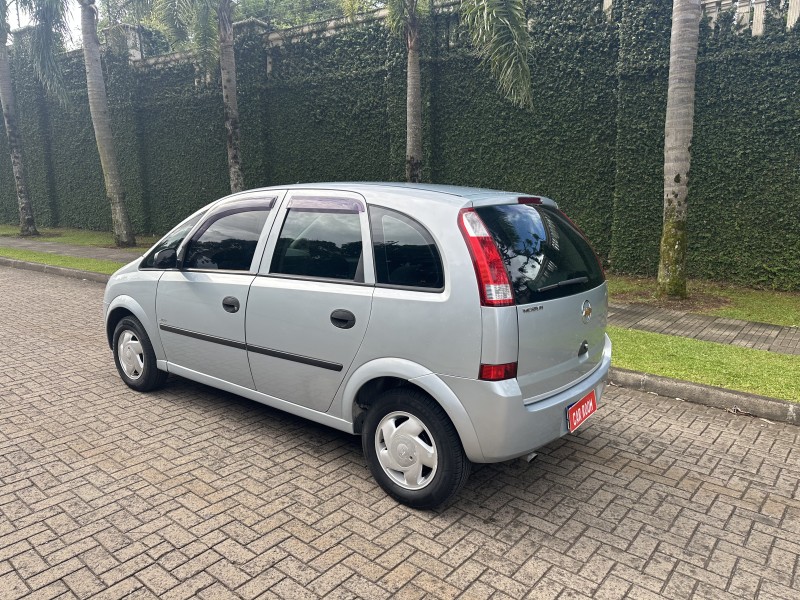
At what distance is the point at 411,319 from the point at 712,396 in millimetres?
3224

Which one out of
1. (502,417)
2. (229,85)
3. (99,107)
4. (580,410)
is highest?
(229,85)

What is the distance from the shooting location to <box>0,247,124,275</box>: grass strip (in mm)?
12111

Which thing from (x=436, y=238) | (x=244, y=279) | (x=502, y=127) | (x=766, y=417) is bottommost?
(x=766, y=417)

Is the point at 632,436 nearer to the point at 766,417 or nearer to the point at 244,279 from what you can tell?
the point at 766,417

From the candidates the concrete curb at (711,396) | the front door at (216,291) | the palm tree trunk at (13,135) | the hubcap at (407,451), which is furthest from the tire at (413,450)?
the palm tree trunk at (13,135)

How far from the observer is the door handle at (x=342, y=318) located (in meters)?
3.46

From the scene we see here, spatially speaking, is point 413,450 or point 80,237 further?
point 80,237

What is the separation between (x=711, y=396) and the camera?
16.4 feet

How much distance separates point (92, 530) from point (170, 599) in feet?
2.58

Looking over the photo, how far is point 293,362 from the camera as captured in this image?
380 cm

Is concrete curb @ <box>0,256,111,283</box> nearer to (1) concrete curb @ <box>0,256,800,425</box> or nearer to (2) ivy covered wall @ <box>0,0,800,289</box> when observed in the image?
(2) ivy covered wall @ <box>0,0,800,289</box>

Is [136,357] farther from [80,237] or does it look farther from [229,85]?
[80,237]

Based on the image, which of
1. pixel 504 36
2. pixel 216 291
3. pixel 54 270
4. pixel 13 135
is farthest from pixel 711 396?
pixel 13 135

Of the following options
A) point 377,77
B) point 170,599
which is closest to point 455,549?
point 170,599
